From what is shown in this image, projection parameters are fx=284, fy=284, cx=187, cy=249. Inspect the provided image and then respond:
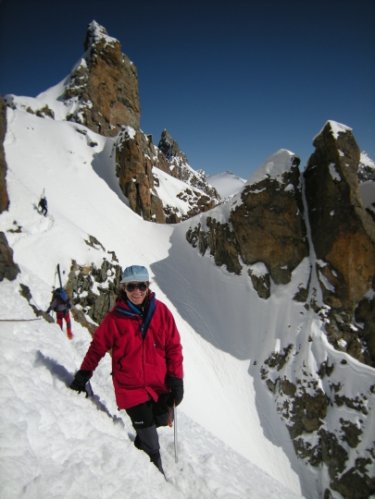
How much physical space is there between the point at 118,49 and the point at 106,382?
62161 mm

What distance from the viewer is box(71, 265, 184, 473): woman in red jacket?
3.91 m

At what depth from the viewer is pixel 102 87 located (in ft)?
165

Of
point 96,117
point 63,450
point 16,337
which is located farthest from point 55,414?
point 96,117

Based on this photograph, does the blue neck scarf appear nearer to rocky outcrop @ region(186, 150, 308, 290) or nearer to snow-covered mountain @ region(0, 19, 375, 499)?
snow-covered mountain @ region(0, 19, 375, 499)

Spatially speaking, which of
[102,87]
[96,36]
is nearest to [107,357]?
[102,87]

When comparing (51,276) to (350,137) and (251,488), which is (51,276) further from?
(350,137)

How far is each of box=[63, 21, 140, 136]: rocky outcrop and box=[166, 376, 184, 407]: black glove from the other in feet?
165

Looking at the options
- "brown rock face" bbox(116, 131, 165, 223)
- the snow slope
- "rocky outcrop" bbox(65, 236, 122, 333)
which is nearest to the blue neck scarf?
the snow slope

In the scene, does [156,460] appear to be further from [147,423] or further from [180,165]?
[180,165]

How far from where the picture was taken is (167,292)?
2666 cm

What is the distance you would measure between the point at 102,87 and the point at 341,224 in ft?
154

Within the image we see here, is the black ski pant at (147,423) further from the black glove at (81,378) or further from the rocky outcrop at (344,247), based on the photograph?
the rocky outcrop at (344,247)

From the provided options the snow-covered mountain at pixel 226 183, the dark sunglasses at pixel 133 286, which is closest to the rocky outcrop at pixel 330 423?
the dark sunglasses at pixel 133 286

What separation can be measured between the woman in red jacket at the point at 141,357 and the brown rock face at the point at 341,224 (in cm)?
2219
